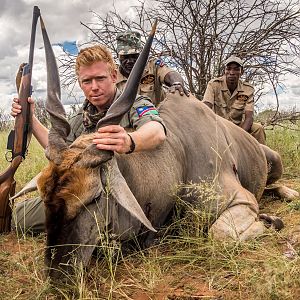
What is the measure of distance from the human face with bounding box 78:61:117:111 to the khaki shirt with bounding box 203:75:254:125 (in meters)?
3.91

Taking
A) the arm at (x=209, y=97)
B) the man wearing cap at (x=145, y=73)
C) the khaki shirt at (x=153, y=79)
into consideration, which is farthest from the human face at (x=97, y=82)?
the arm at (x=209, y=97)

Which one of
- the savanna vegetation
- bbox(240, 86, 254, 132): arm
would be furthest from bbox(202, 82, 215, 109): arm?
the savanna vegetation

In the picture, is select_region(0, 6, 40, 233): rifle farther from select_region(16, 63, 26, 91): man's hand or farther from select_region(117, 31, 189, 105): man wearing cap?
select_region(117, 31, 189, 105): man wearing cap

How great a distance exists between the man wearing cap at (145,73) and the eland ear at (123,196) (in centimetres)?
325

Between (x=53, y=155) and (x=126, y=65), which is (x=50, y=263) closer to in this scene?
(x=53, y=155)

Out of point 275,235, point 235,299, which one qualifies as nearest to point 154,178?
point 275,235

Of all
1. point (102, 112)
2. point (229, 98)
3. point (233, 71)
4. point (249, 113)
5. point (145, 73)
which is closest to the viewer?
point (102, 112)

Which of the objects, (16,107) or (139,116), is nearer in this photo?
(139,116)

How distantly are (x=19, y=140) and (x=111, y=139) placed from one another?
1.83 m

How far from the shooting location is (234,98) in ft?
25.3

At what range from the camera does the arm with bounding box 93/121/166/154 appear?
279 cm

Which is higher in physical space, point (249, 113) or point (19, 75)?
point (19, 75)

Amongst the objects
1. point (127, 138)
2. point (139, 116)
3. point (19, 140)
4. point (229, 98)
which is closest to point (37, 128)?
point (19, 140)

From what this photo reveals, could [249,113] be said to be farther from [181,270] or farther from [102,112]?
[181,270]
